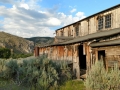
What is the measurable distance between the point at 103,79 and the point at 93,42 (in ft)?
14.8

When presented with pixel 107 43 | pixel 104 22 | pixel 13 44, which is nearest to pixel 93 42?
pixel 107 43

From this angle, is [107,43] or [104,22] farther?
[104,22]

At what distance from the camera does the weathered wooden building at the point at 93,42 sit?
11930 millimetres

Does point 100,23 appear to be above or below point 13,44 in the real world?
below

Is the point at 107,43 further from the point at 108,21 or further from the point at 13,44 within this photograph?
the point at 13,44

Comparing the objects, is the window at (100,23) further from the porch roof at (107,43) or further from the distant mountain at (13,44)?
the distant mountain at (13,44)

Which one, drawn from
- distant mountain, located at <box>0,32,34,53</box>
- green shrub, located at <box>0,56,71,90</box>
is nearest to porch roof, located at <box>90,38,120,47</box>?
green shrub, located at <box>0,56,71,90</box>

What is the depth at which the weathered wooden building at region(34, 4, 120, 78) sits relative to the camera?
1193cm

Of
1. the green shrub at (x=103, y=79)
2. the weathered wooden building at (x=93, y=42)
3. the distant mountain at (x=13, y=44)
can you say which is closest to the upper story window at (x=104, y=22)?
the weathered wooden building at (x=93, y=42)

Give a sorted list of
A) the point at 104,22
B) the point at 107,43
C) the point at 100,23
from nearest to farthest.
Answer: the point at 107,43 < the point at 104,22 < the point at 100,23

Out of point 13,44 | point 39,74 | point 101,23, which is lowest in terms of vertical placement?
point 39,74

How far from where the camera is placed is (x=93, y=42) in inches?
537

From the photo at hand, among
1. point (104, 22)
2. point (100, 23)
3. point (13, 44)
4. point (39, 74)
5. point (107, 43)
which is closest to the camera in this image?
point (107, 43)

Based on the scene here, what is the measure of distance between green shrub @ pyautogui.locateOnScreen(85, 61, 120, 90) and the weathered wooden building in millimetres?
1642
